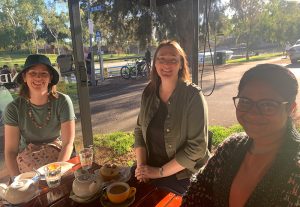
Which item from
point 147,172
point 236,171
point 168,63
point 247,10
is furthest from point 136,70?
point 247,10

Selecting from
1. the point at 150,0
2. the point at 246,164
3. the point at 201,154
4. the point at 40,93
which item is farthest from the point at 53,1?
the point at 246,164

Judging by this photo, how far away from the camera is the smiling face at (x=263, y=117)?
119 centimetres

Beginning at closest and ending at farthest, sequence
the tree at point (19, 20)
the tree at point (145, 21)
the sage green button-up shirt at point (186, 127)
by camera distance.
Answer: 1. the sage green button-up shirt at point (186, 127)
2. the tree at point (19, 20)
3. the tree at point (145, 21)

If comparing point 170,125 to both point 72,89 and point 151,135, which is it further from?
point 72,89

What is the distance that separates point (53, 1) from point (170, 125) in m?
3.78

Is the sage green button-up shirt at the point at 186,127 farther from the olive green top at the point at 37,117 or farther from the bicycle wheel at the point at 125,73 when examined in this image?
the bicycle wheel at the point at 125,73

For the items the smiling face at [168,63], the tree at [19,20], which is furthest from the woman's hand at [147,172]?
the tree at [19,20]

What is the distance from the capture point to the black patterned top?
115 cm

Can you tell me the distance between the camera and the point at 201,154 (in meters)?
2.24

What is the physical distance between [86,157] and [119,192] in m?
0.56

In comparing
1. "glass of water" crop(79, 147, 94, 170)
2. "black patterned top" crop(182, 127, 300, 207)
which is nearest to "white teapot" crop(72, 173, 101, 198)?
"glass of water" crop(79, 147, 94, 170)

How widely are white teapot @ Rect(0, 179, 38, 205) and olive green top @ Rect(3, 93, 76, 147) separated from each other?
0.99 metres

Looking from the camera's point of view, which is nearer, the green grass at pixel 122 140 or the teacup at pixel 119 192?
the teacup at pixel 119 192

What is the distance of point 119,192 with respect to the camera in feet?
5.02
